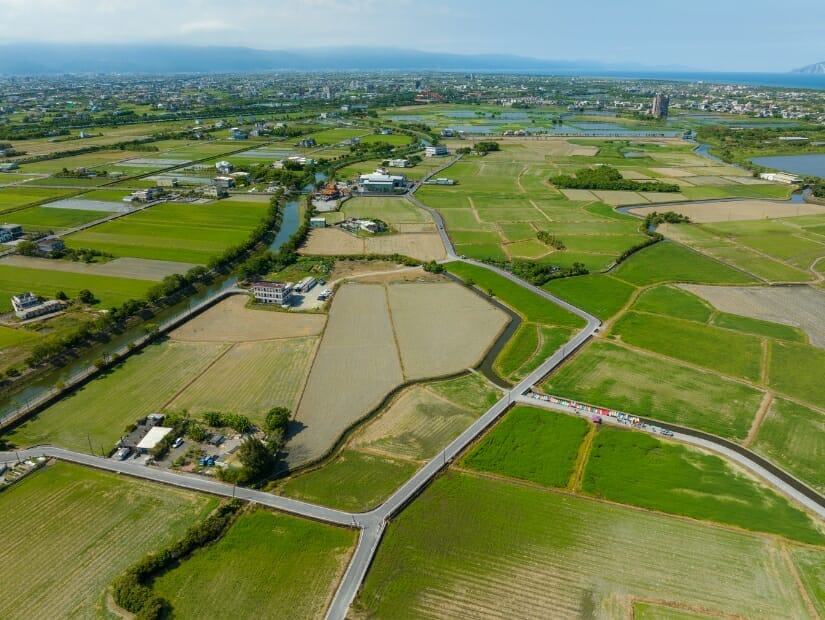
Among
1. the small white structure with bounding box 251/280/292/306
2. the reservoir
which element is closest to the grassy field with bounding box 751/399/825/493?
the small white structure with bounding box 251/280/292/306

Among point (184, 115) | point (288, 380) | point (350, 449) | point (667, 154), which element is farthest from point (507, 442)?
point (184, 115)

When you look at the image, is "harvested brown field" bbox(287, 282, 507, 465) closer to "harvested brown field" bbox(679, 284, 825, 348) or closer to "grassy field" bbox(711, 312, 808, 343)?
"grassy field" bbox(711, 312, 808, 343)

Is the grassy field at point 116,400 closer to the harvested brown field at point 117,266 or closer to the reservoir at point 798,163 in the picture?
the harvested brown field at point 117,266

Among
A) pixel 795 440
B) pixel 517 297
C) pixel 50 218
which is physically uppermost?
pixel 50 218

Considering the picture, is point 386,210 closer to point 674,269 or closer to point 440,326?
point 440,326

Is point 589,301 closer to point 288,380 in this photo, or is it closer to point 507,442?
point 507,442

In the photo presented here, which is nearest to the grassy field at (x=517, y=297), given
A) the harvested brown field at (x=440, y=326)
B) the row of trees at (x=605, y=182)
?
the harvested brown field at (x=440, y=326)

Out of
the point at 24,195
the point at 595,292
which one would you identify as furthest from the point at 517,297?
the point at 24,195
